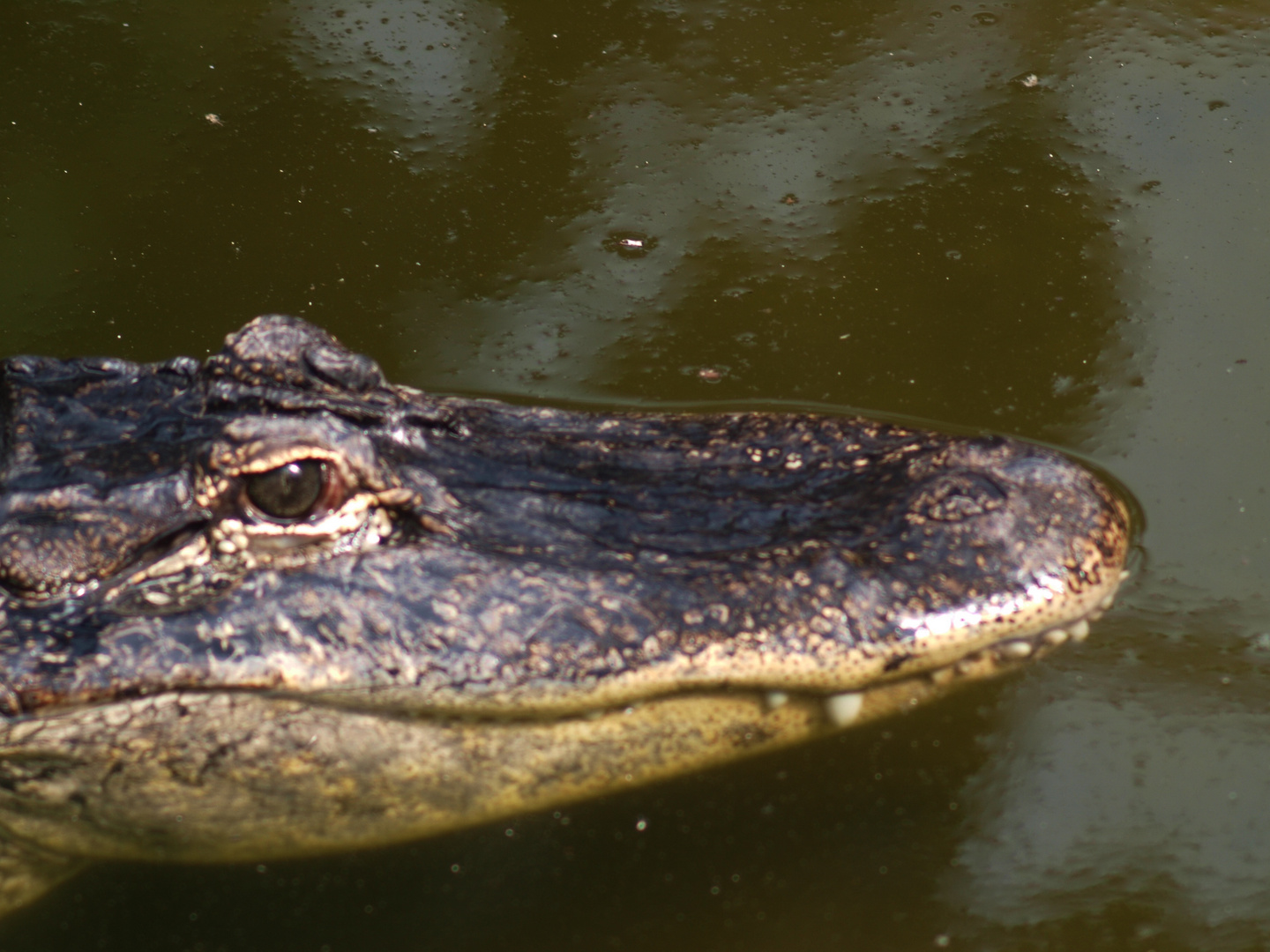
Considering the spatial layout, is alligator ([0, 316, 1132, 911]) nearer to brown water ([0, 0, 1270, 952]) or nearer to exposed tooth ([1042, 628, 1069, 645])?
exposed tooth ([1042, 628, 1069, 645])

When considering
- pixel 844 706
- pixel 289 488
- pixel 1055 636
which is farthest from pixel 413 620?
pixel 1055 636

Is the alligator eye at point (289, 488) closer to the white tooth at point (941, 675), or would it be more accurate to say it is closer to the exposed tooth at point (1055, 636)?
the white tooth at point (941, 675)

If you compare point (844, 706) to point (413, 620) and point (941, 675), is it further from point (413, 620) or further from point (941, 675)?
point (413, 620)

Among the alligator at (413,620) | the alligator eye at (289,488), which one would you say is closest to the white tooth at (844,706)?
the alligator at (413,620)

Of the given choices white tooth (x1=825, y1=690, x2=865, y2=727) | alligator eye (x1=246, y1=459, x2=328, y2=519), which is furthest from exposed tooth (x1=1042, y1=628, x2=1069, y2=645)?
alligator eye (x1=246, y1=459, x2=328, y2=519)

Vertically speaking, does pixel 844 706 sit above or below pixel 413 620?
below

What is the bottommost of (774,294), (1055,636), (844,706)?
(844,706)
